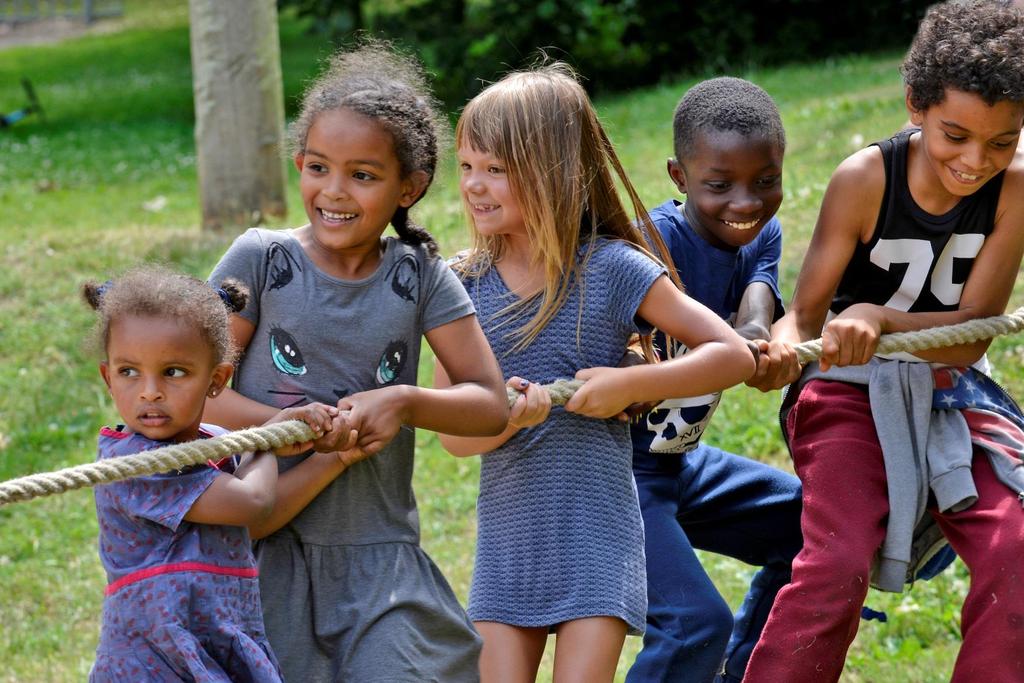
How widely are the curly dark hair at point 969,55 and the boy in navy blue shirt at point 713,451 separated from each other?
0.43m

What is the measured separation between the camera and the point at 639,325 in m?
3.29

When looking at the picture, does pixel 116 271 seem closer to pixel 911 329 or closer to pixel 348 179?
pixel 348 179

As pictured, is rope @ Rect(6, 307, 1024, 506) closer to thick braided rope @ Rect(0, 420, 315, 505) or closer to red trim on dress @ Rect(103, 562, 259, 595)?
thick braided rope @ Rect(0, 420, 315, 505)

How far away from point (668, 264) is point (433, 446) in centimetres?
313

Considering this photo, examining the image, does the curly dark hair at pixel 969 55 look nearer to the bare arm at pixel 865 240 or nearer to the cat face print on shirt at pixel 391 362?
the bare arm at pixel 865 240

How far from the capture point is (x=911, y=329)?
11.1 feet

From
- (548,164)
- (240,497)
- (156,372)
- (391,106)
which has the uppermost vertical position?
(391,106)

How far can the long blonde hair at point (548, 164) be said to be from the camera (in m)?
3.19

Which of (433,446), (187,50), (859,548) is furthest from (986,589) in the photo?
(187,50)

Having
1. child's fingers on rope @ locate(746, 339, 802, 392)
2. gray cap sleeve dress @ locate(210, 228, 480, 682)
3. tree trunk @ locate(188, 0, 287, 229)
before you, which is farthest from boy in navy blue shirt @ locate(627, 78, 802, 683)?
tree trunk @ locate(188, 0, 287, 229)

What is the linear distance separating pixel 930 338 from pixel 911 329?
17 cm

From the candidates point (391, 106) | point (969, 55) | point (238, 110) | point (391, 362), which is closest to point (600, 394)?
point (391, 362)

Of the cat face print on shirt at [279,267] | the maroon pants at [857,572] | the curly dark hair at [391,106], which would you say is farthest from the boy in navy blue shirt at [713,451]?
the cat face print on shirt at [279,267]

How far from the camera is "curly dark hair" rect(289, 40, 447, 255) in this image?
2992 millimetres
